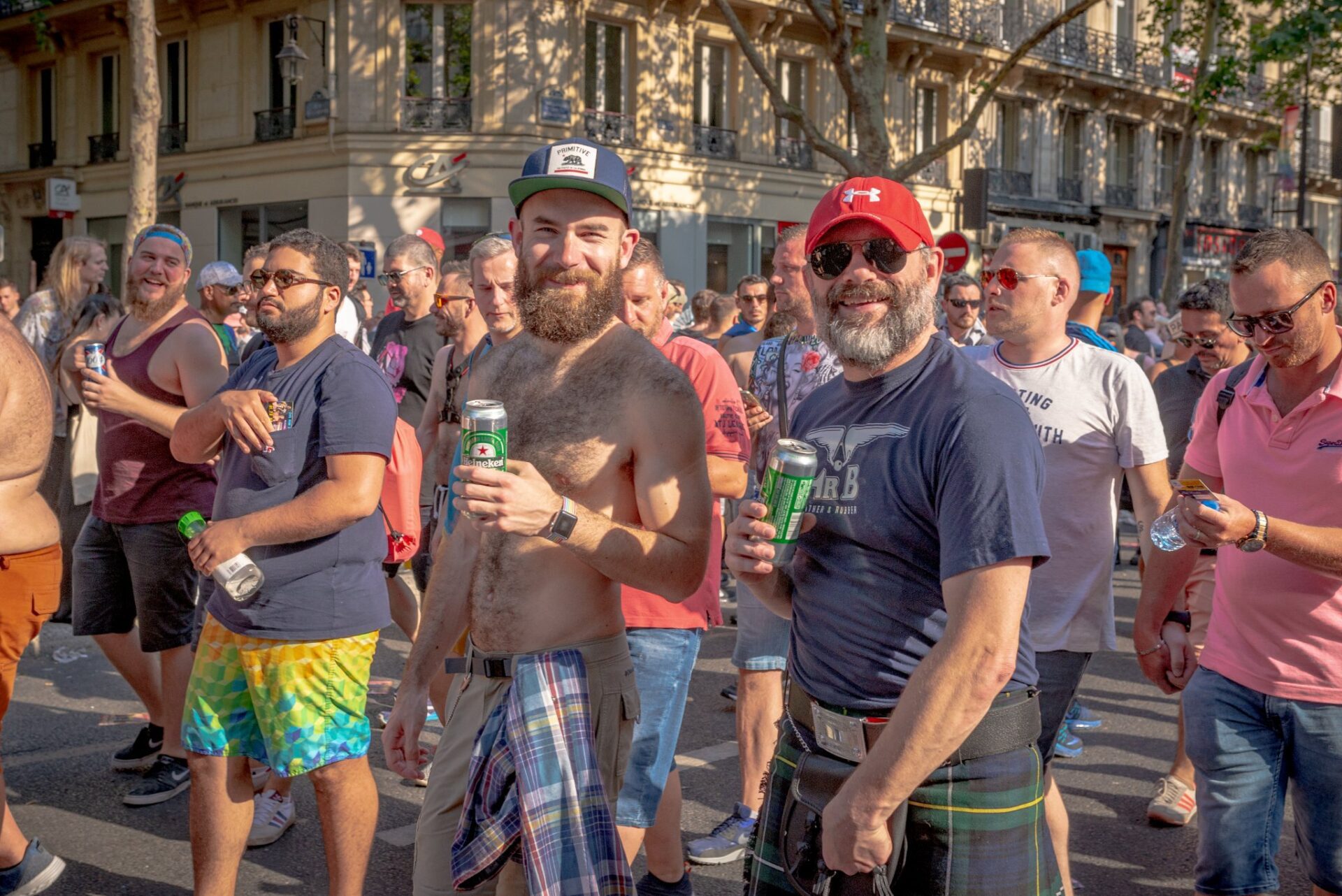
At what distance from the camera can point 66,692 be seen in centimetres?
681

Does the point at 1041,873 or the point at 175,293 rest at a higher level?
the point at 175,293

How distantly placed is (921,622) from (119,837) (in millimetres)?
3646

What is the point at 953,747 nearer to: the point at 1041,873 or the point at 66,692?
the point at 1041,873

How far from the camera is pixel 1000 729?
2469 millimetres

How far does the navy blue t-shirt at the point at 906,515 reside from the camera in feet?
7.59

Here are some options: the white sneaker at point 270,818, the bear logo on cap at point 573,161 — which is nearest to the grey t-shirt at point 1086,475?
the bear logo on cap at point 573,161

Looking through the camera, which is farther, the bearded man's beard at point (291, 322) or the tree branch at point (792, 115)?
the tree branch at point (792, 115)

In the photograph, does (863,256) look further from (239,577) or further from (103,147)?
(103,147)

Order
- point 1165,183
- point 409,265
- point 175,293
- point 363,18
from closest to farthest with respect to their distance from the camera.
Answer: point 175,293, point 409,265, point 363,18, point 1165,183

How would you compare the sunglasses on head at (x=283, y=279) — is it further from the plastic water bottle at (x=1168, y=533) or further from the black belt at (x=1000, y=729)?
the plastic water bottle at (x=1168, y=533)

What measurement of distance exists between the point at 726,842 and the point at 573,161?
9.34 ft

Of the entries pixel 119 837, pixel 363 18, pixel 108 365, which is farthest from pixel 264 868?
pixel 363 18

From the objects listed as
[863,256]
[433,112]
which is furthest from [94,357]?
[433,112]

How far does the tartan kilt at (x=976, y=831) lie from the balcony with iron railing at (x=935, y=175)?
1143 inches
